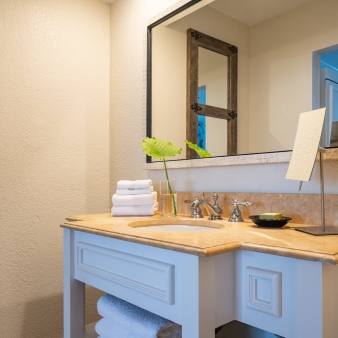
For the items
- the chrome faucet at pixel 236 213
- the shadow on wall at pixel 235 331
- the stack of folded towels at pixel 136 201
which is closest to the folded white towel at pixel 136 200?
the stack of folded towels at pixel 136 201

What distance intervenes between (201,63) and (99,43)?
80 centimetres

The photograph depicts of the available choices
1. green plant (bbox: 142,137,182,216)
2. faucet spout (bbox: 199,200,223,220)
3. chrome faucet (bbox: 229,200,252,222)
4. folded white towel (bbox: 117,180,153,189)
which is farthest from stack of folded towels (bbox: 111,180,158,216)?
chrome faucet (bbox: 229,200,252,222)

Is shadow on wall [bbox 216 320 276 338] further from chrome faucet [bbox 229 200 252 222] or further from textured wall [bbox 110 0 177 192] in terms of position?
textured wall [bbox 110 0 177 192]

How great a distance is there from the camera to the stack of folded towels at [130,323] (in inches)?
38.8

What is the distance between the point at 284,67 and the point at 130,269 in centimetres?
89

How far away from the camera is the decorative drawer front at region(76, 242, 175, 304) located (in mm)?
875

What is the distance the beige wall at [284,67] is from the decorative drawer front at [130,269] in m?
0.63

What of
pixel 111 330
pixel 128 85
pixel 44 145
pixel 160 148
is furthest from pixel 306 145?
pixel 44 145

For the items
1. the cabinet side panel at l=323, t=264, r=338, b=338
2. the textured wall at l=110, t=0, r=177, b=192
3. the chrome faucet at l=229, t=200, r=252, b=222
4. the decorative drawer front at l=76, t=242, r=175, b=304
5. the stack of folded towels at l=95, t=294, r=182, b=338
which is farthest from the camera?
the textured wall at l=110, t=0, r=177, b=192

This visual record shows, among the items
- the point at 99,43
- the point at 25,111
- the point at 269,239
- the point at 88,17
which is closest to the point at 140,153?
the point at 25,111

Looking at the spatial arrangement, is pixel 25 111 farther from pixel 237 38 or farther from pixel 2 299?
pixel 237 38

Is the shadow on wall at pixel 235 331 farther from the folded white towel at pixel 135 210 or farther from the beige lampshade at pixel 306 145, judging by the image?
the beige lampshade at pixel 306 145

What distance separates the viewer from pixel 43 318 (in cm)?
172

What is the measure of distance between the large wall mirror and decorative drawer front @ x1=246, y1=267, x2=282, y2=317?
546mm
